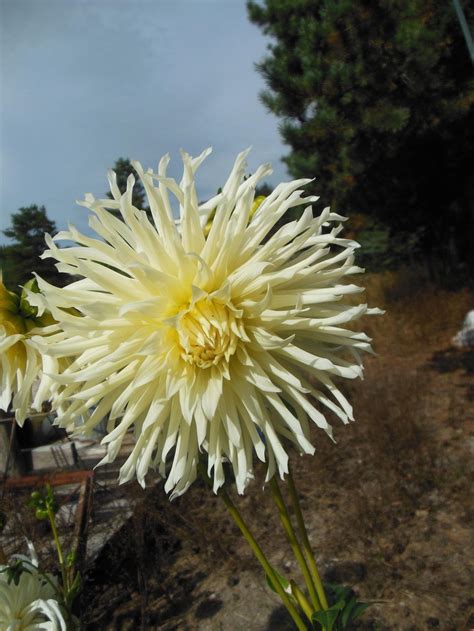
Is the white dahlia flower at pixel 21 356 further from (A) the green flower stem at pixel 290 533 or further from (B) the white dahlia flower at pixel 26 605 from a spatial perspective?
(B) the white dahlia flower at pixel 26 605

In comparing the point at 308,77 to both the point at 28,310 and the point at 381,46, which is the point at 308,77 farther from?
the point at 28,310

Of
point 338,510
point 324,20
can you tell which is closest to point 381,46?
point 324,20

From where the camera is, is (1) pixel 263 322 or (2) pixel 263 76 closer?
(1) pixel 263 322

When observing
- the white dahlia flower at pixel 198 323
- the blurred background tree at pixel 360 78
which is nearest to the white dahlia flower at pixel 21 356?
the white dahlia flower at pixel 198 323

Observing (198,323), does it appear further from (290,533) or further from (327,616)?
(327,616)

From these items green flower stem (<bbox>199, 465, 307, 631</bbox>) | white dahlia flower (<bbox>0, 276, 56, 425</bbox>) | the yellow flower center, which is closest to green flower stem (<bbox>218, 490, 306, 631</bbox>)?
green flower stem (<bbox>199, 465, 307, 631</bbox>)
